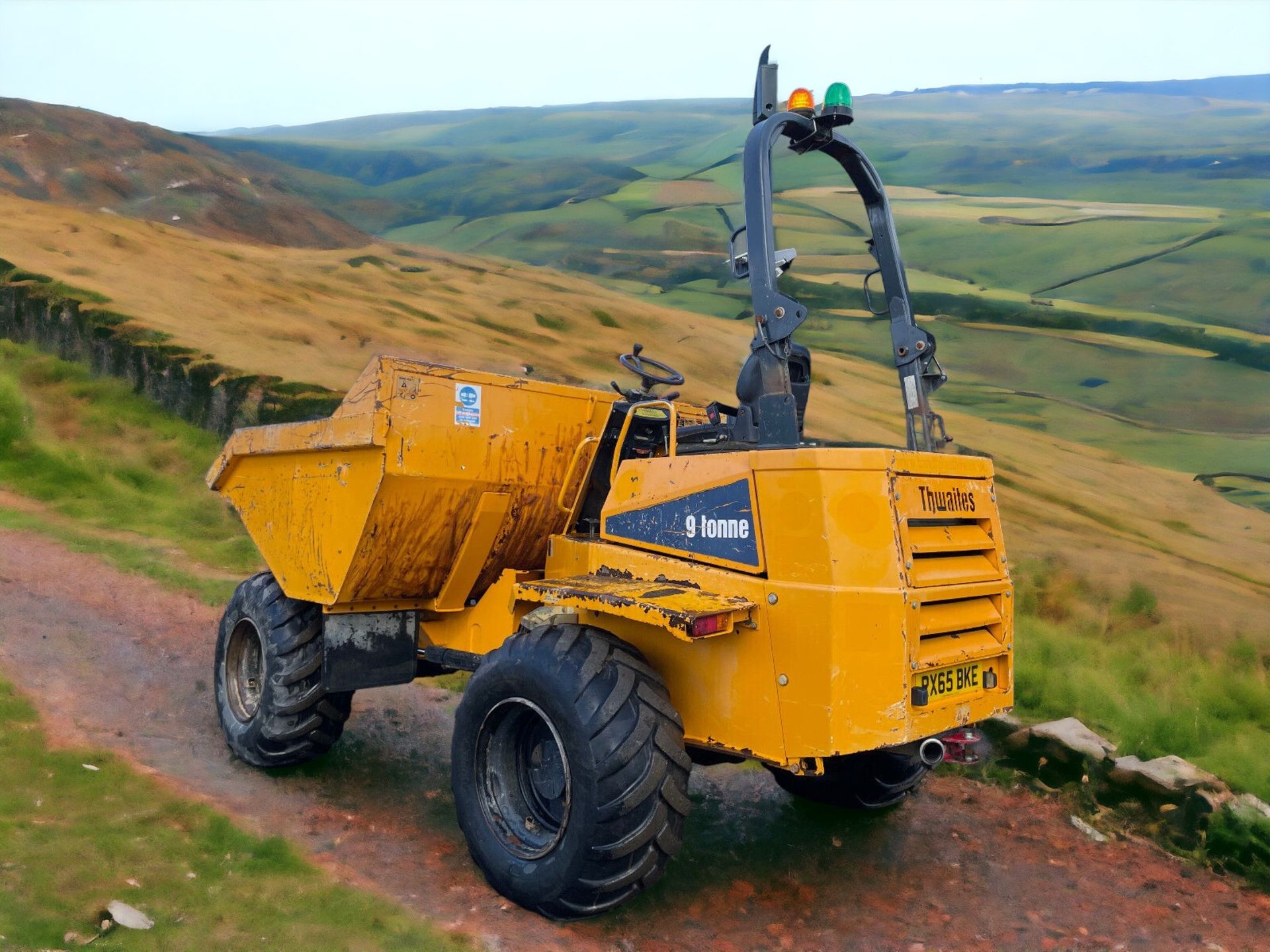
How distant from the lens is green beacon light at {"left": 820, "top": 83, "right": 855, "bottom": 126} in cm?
441

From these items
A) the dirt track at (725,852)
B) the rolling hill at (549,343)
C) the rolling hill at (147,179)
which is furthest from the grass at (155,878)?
the rolling hill at (147,179)

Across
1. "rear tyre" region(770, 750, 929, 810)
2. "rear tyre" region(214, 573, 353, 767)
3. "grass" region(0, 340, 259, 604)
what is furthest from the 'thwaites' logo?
"grass" region(0, 340, 259, 604)

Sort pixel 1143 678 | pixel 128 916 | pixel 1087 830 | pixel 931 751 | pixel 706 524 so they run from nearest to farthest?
pixel 128 916
pixel 931 751
pixel 706 524
pixel 1087 830
pixel 1143 678

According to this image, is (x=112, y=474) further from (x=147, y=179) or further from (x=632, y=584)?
(x=632, y=584)

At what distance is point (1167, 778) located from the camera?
211 inches

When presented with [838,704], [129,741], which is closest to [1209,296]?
[838,704]

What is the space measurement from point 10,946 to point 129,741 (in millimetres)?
2401

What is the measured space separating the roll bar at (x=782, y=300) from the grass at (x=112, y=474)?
258 inches

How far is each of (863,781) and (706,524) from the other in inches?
83.0

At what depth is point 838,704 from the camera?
3.53 metres

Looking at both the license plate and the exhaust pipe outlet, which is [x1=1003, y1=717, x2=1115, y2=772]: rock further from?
the exhaust pipe outlet

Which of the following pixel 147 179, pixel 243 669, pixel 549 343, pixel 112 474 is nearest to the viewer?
pixel 243 669

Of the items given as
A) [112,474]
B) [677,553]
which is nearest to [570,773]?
[677,553]

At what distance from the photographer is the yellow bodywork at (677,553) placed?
358 cm
